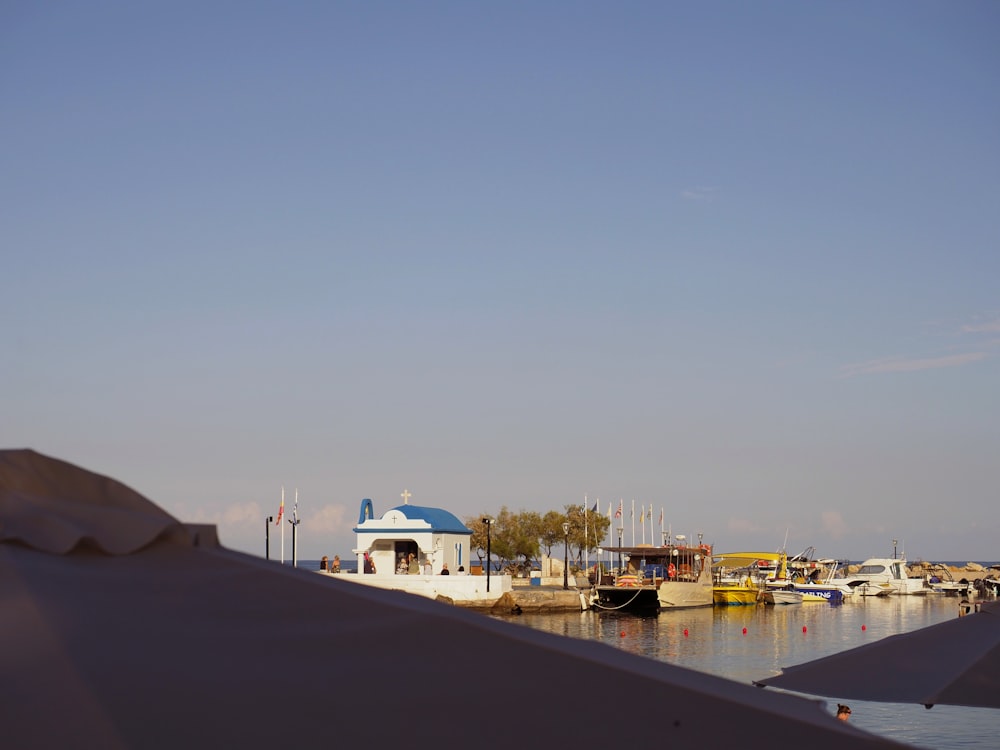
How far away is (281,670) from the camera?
4.21m

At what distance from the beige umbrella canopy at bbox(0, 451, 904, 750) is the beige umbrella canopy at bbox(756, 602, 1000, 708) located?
688cm

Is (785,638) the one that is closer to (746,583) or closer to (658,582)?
(658,582)

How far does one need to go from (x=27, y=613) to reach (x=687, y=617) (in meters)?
64.8

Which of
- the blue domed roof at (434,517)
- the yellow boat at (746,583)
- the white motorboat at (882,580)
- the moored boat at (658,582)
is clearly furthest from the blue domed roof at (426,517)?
the white motorboat at (882,580)

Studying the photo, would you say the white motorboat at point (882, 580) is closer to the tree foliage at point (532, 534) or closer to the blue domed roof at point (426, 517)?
the tree foliage at point (532, 534)

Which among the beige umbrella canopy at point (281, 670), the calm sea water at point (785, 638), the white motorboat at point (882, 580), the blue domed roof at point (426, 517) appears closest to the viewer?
the beige umbrella canopy at point (281, 670)

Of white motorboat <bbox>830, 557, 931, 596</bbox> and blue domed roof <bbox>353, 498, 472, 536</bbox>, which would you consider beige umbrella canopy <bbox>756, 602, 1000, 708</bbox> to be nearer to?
blue domed roof <bbox>353, 498, 472, 536</bbox>

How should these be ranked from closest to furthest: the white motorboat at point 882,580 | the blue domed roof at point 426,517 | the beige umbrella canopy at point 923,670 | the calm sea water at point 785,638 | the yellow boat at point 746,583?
the beige umbrella canopy at point 923,670
the calm sea water at point 785,638
the blue domed roof at point 426,517
the yellow boat at point 746,583
the white motorboat at point 882,580

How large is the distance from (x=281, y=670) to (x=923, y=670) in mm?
9743

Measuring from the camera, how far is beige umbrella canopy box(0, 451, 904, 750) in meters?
3.91

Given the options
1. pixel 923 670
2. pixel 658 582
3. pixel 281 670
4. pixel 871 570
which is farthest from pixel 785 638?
pixel 281 670

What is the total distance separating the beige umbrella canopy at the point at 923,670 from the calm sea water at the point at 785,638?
973 cm

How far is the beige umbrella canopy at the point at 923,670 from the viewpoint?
11055 mm

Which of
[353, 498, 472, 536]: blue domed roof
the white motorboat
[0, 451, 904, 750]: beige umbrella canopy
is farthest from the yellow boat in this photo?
[0, 451, 904, 750]: beige umbrella canopy
